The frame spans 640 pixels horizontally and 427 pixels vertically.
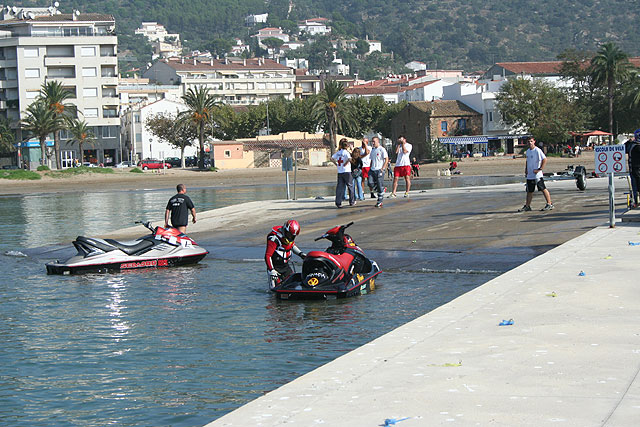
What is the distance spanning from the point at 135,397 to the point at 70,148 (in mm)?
108987

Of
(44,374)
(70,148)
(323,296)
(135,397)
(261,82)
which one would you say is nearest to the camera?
(135,397)

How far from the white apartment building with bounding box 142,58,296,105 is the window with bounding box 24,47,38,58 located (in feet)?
160

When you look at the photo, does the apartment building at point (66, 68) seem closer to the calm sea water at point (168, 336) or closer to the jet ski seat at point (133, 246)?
the jet ski seat at point (133, 246)

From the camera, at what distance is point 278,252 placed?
46.2ft

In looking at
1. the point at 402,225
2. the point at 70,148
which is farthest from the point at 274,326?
the point at 70,148

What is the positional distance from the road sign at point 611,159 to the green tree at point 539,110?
250 feet

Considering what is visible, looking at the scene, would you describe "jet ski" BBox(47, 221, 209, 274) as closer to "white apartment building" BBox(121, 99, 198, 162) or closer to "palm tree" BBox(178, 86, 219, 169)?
"palm tree" BBox(178, 86, 219, 169)

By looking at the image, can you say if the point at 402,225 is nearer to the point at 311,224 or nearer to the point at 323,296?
the point at 311,224

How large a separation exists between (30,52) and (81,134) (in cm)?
1470

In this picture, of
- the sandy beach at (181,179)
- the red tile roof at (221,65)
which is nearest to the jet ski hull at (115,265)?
the sandy beach at (181,179)

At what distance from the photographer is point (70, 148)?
112 meters

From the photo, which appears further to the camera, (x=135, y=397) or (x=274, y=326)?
(x=274, y=326)

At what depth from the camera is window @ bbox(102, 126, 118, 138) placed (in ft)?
371

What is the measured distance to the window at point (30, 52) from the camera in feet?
357
